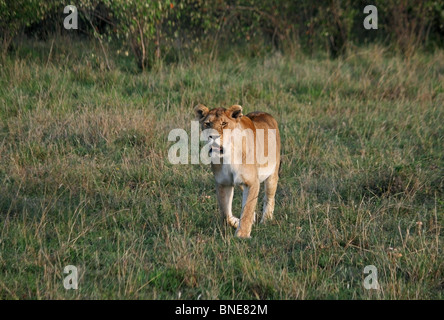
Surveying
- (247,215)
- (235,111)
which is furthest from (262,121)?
(247,215)

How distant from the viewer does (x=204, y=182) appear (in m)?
6.25

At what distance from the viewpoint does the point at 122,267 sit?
4.29 meters

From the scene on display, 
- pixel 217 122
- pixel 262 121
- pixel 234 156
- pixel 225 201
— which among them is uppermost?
pixel 217 122

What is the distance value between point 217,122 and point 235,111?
210 millimetres

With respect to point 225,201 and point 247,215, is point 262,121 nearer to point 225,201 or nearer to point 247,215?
point 225,201

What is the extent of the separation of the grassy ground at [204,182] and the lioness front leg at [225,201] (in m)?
0.10

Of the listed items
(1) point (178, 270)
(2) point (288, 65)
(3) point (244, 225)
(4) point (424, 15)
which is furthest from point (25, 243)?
(4) point (424, 15)

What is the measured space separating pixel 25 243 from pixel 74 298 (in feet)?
3.45

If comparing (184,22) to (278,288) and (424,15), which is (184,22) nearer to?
(424,15)

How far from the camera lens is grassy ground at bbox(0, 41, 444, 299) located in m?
4.27

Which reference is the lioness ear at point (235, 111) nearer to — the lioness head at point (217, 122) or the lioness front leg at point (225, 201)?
the lioness head at point (217, 122)

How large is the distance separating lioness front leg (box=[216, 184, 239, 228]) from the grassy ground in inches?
3.8

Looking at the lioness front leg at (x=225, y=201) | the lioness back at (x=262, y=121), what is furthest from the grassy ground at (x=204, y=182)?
the lioness back at (x=262, y=121)

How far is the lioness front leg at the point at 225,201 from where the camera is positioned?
5058 millimetres
